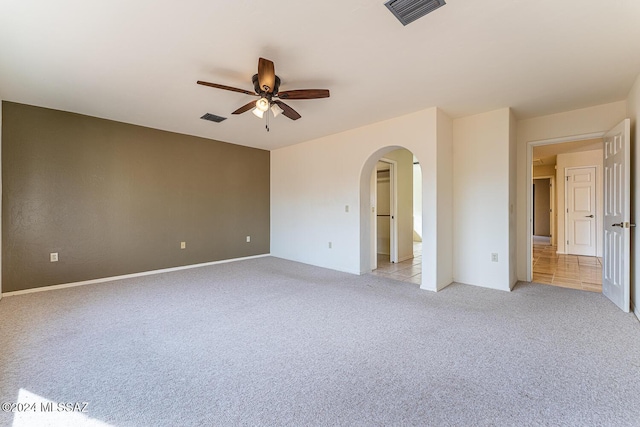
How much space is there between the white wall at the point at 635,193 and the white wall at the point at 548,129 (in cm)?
44

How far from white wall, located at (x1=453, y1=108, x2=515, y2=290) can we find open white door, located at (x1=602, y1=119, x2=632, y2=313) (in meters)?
1.00

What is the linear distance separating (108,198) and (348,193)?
12.4 feet

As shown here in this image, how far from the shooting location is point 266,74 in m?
2.40

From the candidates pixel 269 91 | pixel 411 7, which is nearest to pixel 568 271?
pixel 411 7

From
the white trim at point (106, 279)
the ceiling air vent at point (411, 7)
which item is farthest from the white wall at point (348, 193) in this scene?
the ceiling air vent at point (411, 7)

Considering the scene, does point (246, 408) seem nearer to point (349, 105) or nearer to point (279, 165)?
point (349, 105)

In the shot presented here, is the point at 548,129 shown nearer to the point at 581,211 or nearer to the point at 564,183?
the point at 564,183

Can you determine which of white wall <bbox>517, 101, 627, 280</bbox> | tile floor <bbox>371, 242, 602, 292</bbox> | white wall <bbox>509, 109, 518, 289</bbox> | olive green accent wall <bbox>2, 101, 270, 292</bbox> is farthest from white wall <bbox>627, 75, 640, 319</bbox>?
olive green accent wall <bbox>2, 101, 270, 292</bbox>

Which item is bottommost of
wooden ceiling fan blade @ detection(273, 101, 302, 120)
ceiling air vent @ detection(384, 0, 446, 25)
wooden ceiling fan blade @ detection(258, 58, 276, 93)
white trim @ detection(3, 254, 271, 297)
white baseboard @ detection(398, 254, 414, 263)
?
white baseboard @ detection(398, 254, 414, 263)

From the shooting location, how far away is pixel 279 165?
6234 mm

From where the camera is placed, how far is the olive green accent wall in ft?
11.9

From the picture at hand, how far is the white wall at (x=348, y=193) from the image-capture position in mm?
3758

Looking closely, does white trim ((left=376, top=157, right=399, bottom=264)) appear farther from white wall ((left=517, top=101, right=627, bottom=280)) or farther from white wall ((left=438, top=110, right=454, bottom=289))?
white wall ((left=517, top=101, right=627, bottom=280))

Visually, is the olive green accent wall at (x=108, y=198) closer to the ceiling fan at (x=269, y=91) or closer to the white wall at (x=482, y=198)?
the ceiling fan at (x=269, y=91)
